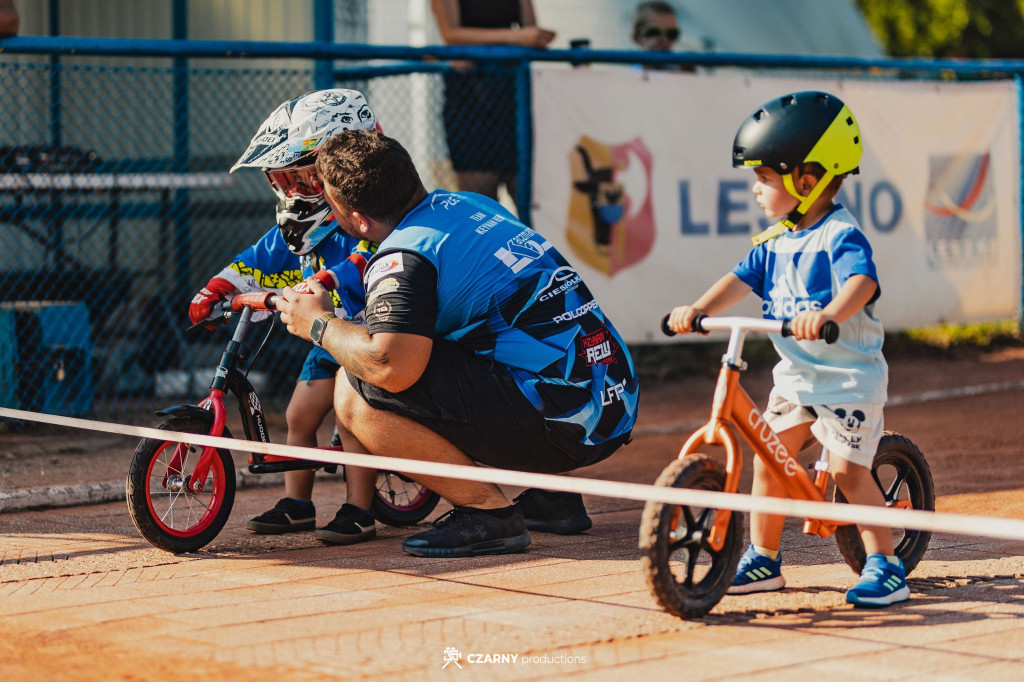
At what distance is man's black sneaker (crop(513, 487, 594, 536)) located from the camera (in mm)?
5297

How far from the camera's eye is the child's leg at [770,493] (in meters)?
4.28

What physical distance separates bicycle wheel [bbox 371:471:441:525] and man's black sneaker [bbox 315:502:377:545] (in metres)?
0.27

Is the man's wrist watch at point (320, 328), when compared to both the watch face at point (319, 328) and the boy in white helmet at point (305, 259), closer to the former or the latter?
the watch face at point (319, 328)

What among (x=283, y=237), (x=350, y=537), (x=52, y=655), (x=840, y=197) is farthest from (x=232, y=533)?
(x=840, y=197)

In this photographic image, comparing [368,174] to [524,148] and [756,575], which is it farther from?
[524,148]

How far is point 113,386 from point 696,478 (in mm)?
5664

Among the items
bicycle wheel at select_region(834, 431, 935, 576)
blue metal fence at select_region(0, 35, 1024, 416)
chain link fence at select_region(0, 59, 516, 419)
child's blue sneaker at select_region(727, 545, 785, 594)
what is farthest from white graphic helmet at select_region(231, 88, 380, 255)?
chain link fence at select_region(0, 59, 516, 419)

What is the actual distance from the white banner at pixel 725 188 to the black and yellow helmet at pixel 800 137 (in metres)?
4.42

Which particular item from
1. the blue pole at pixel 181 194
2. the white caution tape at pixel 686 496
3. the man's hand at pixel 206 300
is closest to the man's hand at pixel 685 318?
the white caution tape at pixel 686 496

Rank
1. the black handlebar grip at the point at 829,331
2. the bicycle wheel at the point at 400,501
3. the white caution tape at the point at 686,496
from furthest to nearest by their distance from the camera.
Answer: the bicycle wheel at the point at 400,501
the black handlebar grip at the point at 829,331
the white caution tape at the point at 686,496

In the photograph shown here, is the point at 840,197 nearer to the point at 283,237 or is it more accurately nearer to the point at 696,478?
the point at 283,237

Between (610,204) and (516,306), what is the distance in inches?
173

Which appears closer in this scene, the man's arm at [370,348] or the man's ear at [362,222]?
the man's arm at [370,348]

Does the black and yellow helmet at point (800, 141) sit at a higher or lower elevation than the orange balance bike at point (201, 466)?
higher
